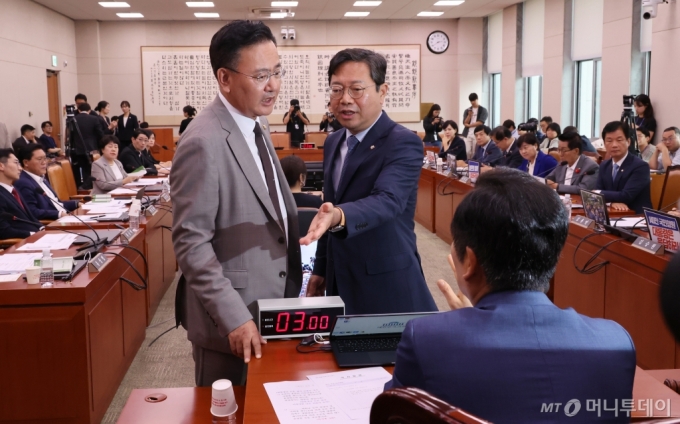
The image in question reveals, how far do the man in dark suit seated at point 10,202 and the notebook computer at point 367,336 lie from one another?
323 centimetres

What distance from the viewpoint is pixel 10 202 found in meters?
4.34

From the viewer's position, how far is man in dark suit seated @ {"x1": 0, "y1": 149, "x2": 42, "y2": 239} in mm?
4223

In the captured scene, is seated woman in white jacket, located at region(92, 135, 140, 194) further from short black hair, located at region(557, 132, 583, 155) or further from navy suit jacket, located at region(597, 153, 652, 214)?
navy suit jacket, located at region(597, 153, 652, 214)

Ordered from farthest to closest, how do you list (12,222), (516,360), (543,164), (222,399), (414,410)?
1. (543,164)
2. (12,222)
3. (222,399)
4. (516,360)
5. (414,410)

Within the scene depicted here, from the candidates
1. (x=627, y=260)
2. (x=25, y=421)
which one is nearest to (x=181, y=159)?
(x=25, y=421)

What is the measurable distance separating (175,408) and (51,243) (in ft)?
6.41

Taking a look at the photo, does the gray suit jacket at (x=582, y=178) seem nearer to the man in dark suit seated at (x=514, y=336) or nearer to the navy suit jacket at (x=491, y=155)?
the navy suit jacket at (x=491, y=155)

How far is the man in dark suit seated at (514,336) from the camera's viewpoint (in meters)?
0.96

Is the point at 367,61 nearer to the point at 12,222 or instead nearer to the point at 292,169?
the point at 292,169

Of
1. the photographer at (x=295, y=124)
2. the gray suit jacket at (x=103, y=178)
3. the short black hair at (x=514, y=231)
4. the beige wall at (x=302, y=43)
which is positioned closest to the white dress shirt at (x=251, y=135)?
the short black hair at (x=514, y=231)

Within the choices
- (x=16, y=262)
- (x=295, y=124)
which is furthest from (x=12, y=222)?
(x=295, y=124)

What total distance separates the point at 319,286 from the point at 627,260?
1.74 m

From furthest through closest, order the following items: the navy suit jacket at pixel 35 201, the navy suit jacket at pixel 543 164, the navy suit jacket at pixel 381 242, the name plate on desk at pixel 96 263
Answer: the navy suit jacket at pixel 543 164
the navy suit jacket at pixel 35 201
the name plate on desk at pixel 96 263
the navy suit jacket at pixel 381 242

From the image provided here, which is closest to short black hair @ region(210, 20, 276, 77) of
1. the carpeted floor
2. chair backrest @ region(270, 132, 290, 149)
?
the carpeted floor
